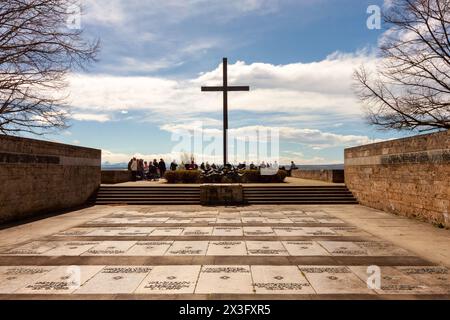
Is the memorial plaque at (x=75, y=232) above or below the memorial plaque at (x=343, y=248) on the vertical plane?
above

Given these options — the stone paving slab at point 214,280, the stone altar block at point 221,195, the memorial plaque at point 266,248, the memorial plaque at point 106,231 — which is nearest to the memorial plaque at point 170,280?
the stone paving slab at point 214,280

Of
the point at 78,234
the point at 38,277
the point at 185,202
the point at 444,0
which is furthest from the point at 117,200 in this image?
the point at 444,0

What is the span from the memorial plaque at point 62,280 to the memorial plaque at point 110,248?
1.01 meters

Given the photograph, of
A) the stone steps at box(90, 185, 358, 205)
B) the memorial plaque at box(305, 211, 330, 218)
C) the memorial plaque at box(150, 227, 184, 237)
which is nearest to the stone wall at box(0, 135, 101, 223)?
the stone steps at box(90, 185, 358, 205)

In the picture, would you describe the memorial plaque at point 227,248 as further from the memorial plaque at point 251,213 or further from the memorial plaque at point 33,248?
the memorial plaque at point 251,213

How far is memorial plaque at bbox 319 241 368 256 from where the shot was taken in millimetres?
7312

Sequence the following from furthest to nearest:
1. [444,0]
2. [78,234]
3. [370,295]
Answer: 1. [444,0]
2. [78,234]
3. [370,295]

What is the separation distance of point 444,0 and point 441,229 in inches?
344

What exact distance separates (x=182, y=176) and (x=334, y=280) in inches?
712

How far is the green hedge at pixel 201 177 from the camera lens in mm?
22975

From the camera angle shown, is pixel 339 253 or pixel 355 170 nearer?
pixel 339 253

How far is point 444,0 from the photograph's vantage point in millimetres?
13031

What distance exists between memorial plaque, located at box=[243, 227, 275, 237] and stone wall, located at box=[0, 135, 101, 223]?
7.91 m
